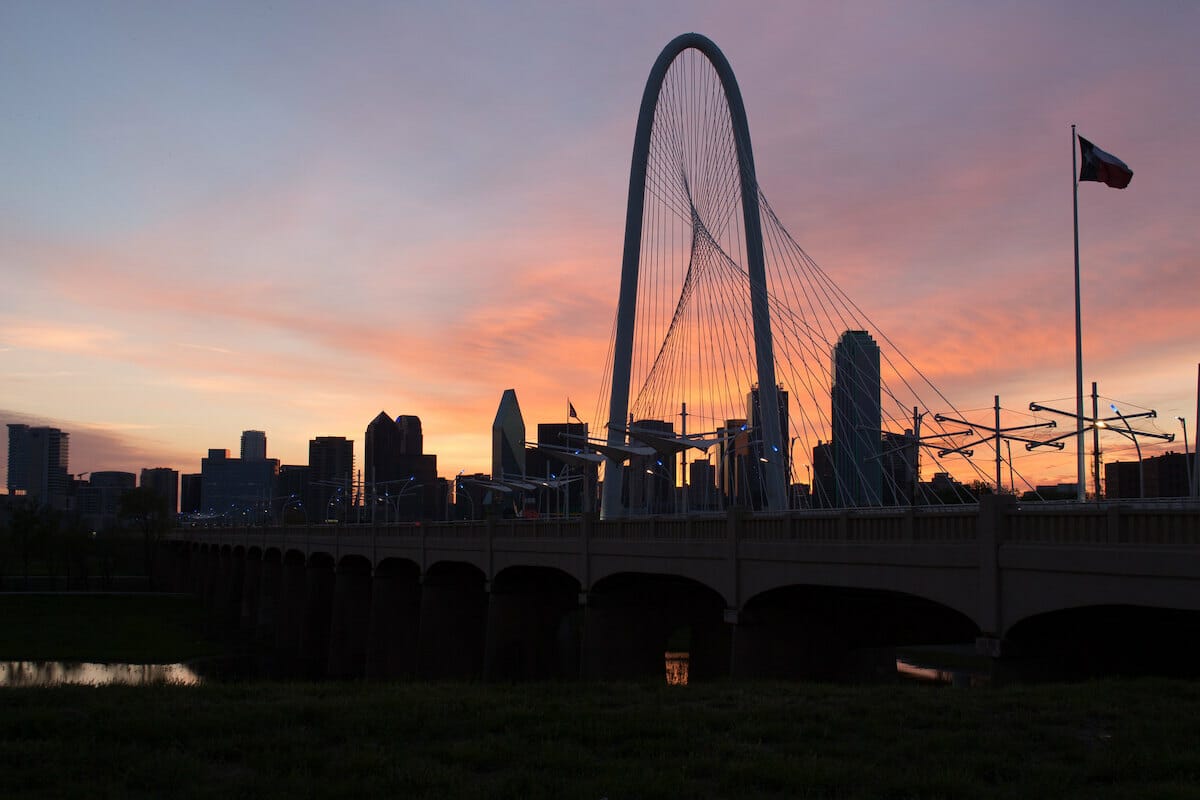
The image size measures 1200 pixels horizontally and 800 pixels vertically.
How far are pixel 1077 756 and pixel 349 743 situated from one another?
26.4 feet

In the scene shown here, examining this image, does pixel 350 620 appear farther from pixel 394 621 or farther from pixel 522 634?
pixel 522 634

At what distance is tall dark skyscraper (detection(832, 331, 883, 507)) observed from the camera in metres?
37.5

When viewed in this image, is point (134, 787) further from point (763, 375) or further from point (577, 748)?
point (763, 375)

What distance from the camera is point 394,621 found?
60.6 m

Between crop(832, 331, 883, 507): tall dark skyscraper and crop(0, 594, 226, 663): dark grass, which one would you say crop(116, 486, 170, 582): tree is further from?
crop(832, 331, 883, 507): tall dark skyscraper

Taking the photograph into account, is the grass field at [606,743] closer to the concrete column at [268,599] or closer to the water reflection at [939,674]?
the water reflection at [939,674]

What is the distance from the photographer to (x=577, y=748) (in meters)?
12.4

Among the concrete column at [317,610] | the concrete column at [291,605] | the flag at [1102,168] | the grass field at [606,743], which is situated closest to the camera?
the grass field at [606,743]

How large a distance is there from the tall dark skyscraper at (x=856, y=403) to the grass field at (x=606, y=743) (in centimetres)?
1812

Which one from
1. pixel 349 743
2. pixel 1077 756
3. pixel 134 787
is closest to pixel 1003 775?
pixel 1077 756

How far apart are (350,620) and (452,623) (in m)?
16.2

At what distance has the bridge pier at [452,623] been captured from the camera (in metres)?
52.7

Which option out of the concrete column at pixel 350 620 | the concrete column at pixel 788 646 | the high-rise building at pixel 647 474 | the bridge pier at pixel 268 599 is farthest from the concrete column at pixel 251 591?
the concrete column at pixel 788 646

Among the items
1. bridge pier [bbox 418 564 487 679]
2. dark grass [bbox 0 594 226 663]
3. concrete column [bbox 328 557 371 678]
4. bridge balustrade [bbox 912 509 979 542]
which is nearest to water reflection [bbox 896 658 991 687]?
bridge pier [bbox 418 564 487 679]
